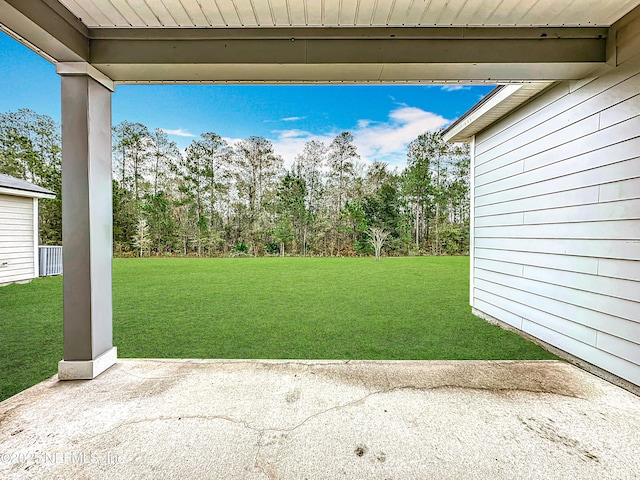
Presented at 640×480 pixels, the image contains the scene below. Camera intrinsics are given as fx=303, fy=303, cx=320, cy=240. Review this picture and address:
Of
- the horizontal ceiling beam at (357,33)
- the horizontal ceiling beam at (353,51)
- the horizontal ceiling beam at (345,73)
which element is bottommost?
the horizontal ceiling beam at (345,73)

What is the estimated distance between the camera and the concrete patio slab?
1325mm

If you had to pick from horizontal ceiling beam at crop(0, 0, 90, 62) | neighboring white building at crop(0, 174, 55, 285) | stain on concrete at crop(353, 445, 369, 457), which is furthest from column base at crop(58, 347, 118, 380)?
neighboring white building at crop(0, 174, 55, 285)

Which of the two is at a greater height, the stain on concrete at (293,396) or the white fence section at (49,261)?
the white fence section at (49,261)

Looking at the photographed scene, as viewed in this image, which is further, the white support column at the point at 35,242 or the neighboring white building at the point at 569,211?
the white support column at the point at 35,242

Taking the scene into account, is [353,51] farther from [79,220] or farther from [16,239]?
[16,239]

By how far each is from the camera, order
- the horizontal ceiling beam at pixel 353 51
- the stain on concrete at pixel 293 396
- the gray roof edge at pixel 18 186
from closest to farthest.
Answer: the stain on concrete at pixel 293 396, the horizontal ceiling beam at pixel 353 51, the gray roof edge at pixel 18 186

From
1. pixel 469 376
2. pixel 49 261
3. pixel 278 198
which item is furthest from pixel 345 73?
pixel 278 198

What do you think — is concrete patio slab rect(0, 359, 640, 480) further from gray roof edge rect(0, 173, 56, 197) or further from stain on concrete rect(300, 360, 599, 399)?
gray roof edge rect(0, 173, 56, 197)

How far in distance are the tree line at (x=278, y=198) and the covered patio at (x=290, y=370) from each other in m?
9.62

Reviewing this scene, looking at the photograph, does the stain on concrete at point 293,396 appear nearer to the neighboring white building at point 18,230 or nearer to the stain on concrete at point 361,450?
the stain on concrete at point 361,450

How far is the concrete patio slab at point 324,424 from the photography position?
1.33m

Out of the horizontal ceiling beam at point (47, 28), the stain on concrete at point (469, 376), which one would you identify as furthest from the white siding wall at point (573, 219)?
the horizontal ceiling beam at point (47, 28)

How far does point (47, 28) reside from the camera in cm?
170

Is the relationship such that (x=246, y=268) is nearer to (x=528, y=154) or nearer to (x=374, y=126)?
(x=528, y=154)
